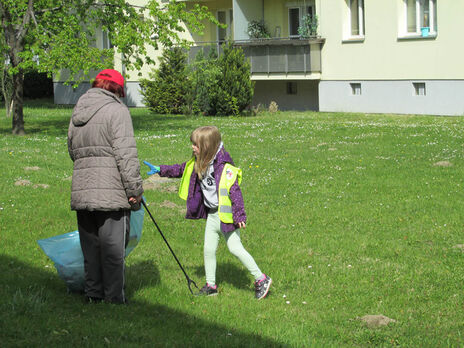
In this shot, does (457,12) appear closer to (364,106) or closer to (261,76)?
(364,106)

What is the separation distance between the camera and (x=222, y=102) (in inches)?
1051

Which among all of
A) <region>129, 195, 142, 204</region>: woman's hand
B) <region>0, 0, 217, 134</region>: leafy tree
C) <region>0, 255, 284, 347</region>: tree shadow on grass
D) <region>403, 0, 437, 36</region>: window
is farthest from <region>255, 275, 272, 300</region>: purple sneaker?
<region>403, 0, 437, 36</region>: window

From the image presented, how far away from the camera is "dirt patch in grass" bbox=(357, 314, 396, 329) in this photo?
5.79 m

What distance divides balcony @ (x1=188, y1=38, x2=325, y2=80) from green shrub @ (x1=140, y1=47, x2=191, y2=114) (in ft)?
6.85

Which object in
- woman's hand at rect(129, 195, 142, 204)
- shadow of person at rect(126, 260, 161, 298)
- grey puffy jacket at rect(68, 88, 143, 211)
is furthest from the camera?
shadow of person at rect(126, 260, 161, 298)

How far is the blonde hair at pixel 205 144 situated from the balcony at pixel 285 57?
23018 mm

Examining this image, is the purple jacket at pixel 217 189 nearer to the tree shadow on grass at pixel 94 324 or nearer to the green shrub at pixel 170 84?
the tree shadow on grass at pixel 94 324

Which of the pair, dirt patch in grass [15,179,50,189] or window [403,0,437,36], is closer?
dirt patch in grass [15,179,50,189]

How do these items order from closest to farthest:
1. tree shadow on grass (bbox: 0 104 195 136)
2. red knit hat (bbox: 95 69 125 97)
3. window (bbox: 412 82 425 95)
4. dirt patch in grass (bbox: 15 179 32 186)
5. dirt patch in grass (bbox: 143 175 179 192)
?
red knit hat (bbox: 95 69 125 97) → dirt patch in grass (bbox: 143 175 179 192) → dirt patch in grass (bbox: 15 179 32 186) → tree shadow on grass (bbox: 0 104 195 136) → window (bbox: 412 82 425 95)

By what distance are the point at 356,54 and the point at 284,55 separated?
293 cm

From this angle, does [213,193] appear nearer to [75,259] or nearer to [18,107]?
[75,259]

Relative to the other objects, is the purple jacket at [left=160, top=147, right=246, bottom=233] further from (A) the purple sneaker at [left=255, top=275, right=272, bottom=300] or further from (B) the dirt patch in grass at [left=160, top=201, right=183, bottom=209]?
(B) the dirt patch in grass at [left=160, top=201, right=183, bottom=209]

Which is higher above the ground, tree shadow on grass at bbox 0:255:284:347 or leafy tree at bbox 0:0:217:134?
Answer: leafy tree at bbox 0:0:217:134

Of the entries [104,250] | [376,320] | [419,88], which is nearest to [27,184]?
[104,250]
